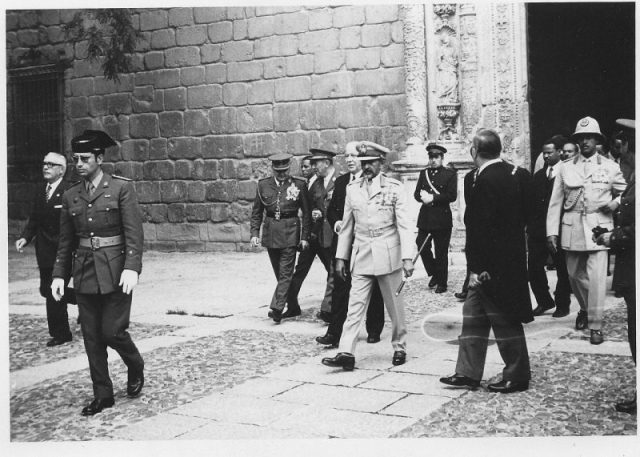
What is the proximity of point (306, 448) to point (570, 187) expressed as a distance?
371cm


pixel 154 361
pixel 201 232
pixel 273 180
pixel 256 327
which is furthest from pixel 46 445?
pixel 201 232

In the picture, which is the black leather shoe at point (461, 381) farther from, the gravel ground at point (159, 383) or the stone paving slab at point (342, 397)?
the gravel ground at point (159, 383)

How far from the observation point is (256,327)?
8.39 meters

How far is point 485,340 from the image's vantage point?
579 centimetres

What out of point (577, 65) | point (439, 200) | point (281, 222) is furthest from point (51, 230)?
point (577, 65)

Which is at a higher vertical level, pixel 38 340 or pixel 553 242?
pixel 553 242

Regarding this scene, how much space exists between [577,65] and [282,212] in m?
7.89

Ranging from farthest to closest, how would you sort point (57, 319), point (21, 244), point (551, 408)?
point (57, 319), point (21, 244), point (551, 408)

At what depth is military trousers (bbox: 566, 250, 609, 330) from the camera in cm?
696

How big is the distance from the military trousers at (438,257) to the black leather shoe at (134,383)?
480 cm

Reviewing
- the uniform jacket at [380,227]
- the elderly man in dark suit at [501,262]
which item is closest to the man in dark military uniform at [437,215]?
the uniform jacket at [380,227]

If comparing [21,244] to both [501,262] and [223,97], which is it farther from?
[223,97]

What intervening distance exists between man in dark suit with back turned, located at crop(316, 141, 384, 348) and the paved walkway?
0.14m

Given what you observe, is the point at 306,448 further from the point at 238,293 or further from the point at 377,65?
the point at 377,65
